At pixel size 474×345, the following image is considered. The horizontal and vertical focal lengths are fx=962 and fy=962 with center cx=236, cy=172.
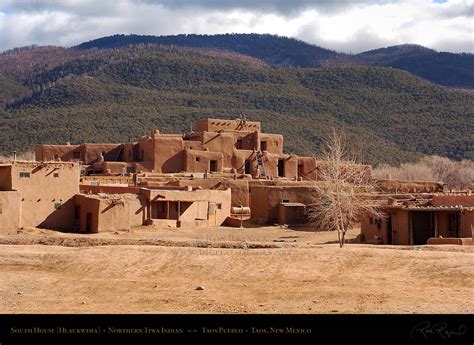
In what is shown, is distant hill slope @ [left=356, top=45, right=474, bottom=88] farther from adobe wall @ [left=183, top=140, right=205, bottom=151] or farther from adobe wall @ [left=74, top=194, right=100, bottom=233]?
adobe wall @ [left=74, top=194, right=100, bottom=233]

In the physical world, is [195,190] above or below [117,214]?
above

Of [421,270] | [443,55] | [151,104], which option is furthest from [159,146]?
[443,55]

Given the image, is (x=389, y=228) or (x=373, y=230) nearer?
(x=389, y=228)

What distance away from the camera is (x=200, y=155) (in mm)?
52469

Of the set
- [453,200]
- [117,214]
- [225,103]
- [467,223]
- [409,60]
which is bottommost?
[467,223]

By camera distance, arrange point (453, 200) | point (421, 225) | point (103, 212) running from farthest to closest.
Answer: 1. point (453, 200)
2. point (103, 212)
3. point (421, 225)

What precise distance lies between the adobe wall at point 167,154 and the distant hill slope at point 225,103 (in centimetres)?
3076

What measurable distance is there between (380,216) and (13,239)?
14.0 meters

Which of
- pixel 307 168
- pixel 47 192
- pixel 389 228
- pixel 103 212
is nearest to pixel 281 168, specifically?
pixel 307 168

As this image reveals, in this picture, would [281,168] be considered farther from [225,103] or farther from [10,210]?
[225,103]

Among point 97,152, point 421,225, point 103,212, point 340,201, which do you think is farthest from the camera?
point 97,152

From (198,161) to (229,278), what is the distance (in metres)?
29.2

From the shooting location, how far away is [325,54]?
19200 centimetres

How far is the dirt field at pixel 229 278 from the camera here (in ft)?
63.9
